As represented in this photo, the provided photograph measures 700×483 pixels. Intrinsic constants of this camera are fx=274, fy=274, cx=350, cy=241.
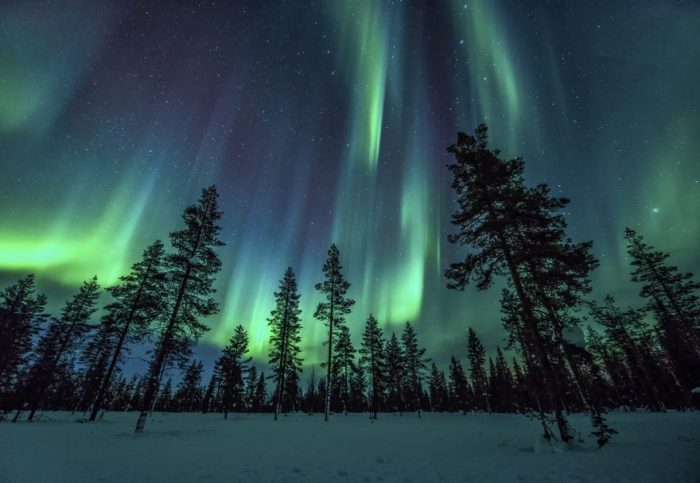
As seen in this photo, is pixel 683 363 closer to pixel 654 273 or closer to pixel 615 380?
pixel 615 380

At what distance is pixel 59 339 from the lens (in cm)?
2986

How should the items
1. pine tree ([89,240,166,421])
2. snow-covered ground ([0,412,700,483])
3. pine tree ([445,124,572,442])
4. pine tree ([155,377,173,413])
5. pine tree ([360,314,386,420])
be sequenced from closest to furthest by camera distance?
snow-covered ground ([0,412,700,483])
pine tree ([445,124,572,442])
pine tree ([89,240,166,421])
pine tree ([360,314,386,420])
pine tree ([155,377,173,413])

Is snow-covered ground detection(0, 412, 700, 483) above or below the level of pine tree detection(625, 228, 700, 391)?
below

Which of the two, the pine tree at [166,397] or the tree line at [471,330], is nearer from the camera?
the tree line at [471,330]

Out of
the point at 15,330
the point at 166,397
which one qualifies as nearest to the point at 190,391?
the point at 166,397

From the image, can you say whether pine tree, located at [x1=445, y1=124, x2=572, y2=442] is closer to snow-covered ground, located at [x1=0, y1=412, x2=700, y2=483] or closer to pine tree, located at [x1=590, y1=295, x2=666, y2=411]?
snow-covered ground, located at [x1=0, y1=412, x2=700, y2=483]

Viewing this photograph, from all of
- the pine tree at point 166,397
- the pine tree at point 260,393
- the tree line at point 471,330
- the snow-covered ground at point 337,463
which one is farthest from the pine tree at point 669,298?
the pine tree at point 166,397

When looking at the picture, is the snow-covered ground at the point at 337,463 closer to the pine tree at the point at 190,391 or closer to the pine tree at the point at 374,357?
the pine tree at the point at 374,357

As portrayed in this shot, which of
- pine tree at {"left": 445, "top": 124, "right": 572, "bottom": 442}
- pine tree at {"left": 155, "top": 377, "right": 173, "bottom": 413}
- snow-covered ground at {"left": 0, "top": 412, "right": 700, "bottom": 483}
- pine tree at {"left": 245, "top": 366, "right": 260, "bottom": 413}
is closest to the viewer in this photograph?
snow-covered ground at {"left": 0, "top": 412, "right": 700, "bottom": 483}

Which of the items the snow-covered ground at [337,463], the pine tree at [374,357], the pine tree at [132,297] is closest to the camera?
the snow-covered ground at [337,463]

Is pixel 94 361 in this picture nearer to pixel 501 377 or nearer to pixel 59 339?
pixel 59 339

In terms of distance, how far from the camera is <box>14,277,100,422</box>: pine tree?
88.7 ft

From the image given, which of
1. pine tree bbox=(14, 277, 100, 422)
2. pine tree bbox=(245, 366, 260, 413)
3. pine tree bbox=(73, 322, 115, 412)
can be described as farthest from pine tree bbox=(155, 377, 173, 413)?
pine tree bbox=(14, 277, 100, 422)

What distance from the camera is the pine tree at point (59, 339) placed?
27.0 metres
